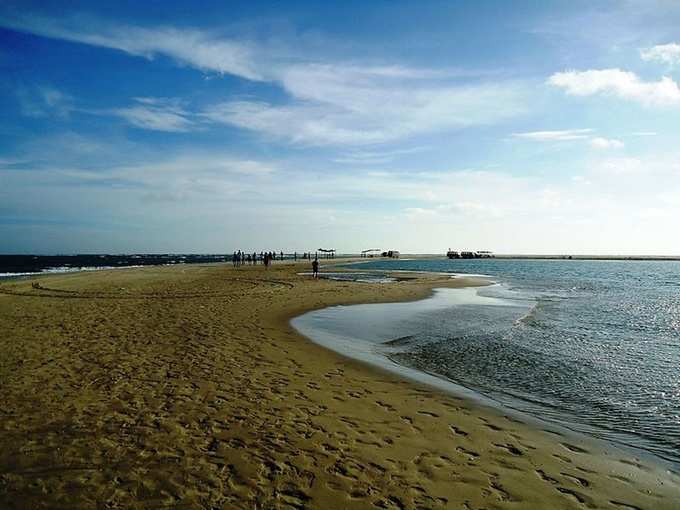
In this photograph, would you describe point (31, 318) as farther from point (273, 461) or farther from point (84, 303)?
point (273, 461)

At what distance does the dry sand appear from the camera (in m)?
5.25

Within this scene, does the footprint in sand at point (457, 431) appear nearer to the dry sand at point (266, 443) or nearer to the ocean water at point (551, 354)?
the dry sand at point (266, 443)

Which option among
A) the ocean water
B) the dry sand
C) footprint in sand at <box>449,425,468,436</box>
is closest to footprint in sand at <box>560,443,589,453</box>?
the dry sand

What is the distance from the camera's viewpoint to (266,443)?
656cm

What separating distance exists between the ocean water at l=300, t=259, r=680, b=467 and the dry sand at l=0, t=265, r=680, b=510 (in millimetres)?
1607

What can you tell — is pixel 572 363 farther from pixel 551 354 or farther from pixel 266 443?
pixel 266 443

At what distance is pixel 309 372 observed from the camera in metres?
10.9

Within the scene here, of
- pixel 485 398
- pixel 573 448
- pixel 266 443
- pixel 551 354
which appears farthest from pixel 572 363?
pixel 266 443

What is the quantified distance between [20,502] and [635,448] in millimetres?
9705

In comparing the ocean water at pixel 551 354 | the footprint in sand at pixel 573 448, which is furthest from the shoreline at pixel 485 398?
the footprint in sand at pixel 573 448

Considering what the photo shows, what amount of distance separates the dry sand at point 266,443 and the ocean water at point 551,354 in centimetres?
161

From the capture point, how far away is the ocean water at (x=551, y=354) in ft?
29.1

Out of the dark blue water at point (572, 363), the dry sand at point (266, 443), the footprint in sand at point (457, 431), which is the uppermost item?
the dry sand at point (266, 443)

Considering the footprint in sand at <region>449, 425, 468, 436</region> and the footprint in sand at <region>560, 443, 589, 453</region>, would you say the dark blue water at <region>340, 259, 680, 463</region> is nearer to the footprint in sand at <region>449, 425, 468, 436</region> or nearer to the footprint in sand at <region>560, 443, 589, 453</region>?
the footprint in sand at <region>560, 443, 589, 453</region>
